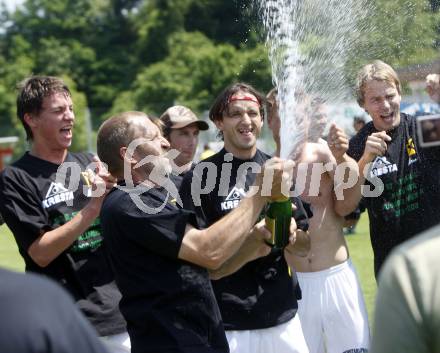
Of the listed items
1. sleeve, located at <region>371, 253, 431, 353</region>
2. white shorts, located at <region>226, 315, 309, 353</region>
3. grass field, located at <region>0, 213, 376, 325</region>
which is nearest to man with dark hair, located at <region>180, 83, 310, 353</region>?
white shorts, located at <region>226, 315, 309, 353</region>

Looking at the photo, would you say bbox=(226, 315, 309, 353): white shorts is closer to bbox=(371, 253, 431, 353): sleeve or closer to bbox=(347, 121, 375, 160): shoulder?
bbox=(347, 121, 375, 160): shoulder

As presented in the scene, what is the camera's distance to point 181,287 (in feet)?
13.2

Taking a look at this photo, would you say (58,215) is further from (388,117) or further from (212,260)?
(388,117)

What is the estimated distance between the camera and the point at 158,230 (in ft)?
12.9

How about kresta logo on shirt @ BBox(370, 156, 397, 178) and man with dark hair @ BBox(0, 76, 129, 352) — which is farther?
kresta logo on shirt @ BBox(370, 156, 397, 178)

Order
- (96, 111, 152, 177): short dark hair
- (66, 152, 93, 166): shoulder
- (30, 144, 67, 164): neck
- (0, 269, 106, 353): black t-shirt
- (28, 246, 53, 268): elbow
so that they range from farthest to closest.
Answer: (66, 152, 93, 166): shoulder, (30, 144, 67, 164): neck, (28, 246, 53, 268): elbow, (96, 111, 152, 177): short dark hair, (0, 269, 106, 353): black t-shirt

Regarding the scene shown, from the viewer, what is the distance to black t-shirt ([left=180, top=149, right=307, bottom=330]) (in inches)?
201

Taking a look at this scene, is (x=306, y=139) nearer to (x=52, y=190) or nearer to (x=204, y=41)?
(x=52, y=190)

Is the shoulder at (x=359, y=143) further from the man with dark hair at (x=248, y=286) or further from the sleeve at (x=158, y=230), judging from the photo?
the sleeve at (x=158, y=230)

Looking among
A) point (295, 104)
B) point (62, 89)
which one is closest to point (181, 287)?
point (295, 104)

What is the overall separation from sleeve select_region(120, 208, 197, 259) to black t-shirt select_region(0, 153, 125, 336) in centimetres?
121

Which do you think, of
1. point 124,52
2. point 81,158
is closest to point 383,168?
point 81,158

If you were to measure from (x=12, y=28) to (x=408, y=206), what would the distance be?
5613 centimetres

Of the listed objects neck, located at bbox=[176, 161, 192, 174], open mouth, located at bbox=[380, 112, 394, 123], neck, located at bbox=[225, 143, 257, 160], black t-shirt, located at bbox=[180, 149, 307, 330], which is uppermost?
open mouth, located at bbox=[380, 112, 394, 123]
